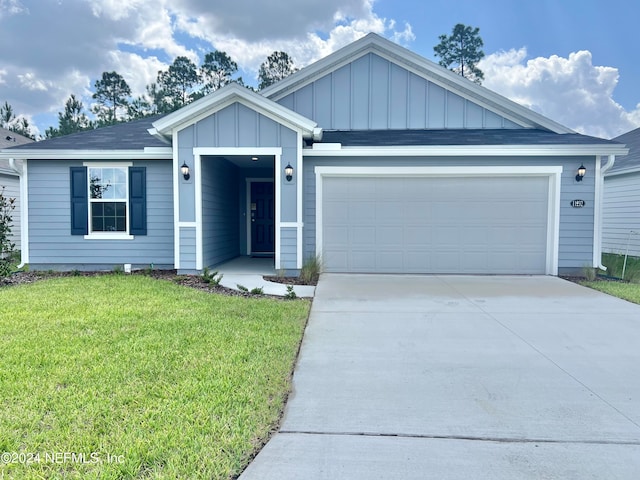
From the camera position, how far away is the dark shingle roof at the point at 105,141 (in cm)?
858

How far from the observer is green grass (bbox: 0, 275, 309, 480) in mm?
2180

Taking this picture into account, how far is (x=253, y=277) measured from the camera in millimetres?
7910

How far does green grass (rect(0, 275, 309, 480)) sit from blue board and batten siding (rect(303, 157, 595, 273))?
10.9 feet

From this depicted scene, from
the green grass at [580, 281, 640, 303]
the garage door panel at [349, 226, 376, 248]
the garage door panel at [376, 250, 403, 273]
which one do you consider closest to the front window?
the garage door panel at [349, 226, 376, 248]

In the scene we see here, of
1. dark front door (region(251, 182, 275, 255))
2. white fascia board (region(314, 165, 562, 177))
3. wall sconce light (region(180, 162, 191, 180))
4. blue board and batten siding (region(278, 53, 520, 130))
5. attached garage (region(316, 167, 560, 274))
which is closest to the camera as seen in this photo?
wall sconce light (region(180, 162, 191, 180))

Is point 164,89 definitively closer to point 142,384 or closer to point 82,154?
point 82,154

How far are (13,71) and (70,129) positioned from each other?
14.6 ft

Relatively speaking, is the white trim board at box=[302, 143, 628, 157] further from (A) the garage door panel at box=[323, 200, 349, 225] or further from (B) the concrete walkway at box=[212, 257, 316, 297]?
(B) the concrete walkway at box=[212, 257, 316, 297]

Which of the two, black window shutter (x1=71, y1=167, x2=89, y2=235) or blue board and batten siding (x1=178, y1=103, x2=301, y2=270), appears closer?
blue board and batten siding (x1=178, y1=103, x2=301, y2=270)

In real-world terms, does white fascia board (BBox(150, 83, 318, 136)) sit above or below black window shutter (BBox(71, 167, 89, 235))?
above

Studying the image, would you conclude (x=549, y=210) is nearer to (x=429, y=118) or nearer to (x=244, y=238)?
(x=429, y=118)

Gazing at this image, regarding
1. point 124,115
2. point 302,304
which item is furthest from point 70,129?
point 302,304

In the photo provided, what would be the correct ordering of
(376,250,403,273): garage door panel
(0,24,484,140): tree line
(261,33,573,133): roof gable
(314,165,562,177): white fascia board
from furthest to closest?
(0,24,484,140): tree line → (261,33,573,133): roof gable → (376,250,403,273): garage door panel → (314,165,562,177): white fascia board

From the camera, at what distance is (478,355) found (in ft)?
12.7
